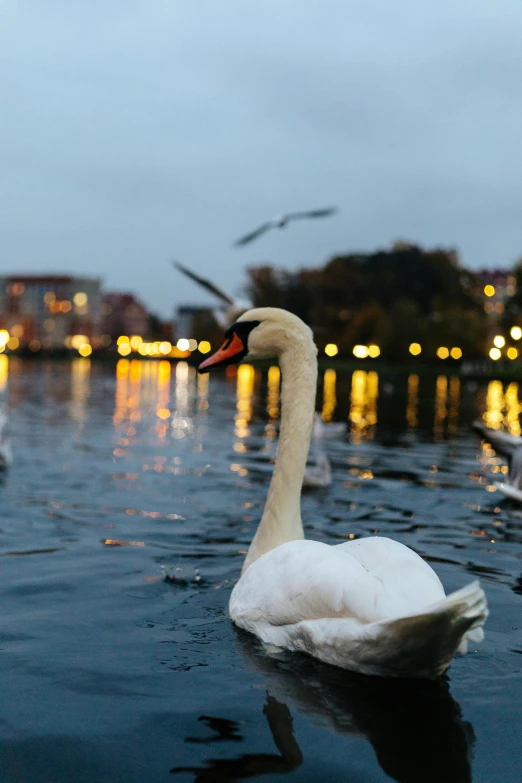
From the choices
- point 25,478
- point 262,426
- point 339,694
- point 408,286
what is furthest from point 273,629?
point 408,286

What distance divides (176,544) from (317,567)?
3976mm

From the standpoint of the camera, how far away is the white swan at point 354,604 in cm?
439

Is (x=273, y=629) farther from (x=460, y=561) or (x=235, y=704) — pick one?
(x=460, y=561)

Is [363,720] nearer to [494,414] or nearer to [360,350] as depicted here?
[494,414]

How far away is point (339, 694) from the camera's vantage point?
4902mm

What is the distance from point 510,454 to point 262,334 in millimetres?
5596

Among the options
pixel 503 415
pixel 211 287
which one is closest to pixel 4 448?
pixel 211 287

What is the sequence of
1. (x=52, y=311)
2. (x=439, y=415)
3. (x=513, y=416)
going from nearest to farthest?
(x=439, y=415), (x=513, y=416), (x=52, y=311)

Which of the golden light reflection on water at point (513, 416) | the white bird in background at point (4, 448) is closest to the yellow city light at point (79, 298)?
the golden light reflection on water at point (513, 416)

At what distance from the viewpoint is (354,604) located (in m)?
4.67

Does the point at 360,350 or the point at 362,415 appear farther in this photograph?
the point at 360,350

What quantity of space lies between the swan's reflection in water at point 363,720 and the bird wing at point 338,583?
316mm

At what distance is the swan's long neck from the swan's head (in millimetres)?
47

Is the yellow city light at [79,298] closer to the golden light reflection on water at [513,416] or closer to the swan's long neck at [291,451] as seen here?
the golden light reflection on water at [513,416]
